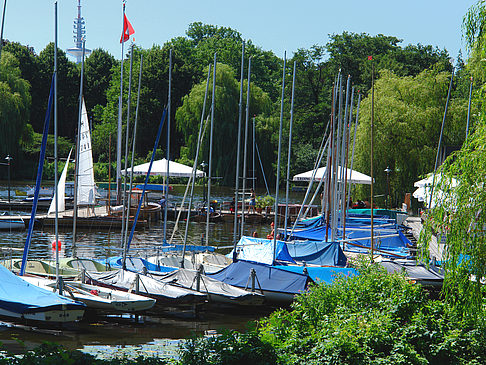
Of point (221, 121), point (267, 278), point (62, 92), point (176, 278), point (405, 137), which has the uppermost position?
point (62, 92)

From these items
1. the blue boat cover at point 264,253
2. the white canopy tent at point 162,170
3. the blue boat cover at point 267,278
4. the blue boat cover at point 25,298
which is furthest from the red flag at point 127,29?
the blue boat cover at point 25,298

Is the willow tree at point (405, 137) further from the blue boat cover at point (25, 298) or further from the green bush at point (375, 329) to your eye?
the green bush at point (375, 329)

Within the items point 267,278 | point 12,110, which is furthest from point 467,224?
point 12,110

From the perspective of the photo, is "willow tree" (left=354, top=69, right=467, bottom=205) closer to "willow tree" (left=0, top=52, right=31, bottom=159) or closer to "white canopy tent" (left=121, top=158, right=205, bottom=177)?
"white canopy tent" (left=121, top=158, right=205, bottom=177)

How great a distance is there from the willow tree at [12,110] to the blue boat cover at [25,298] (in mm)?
53415

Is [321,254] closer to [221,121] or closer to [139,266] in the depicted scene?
[139,266]

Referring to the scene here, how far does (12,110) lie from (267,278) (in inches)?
2116

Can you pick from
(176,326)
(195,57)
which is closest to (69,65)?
(195,57)

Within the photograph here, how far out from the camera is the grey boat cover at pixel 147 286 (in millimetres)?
18625

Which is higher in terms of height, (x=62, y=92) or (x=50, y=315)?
(x=62, y=92)

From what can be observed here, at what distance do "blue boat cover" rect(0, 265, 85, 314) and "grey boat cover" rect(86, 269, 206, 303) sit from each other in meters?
2.89

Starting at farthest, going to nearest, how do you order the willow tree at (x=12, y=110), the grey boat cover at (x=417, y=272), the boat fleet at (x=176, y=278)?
the willow tree at (x=12, y=110) → the grey boat cover at (x=417, y=272) → the boat fleet at (x=176, y=278)

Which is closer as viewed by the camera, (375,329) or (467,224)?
(375,329)

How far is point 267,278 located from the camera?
20.1 meters
